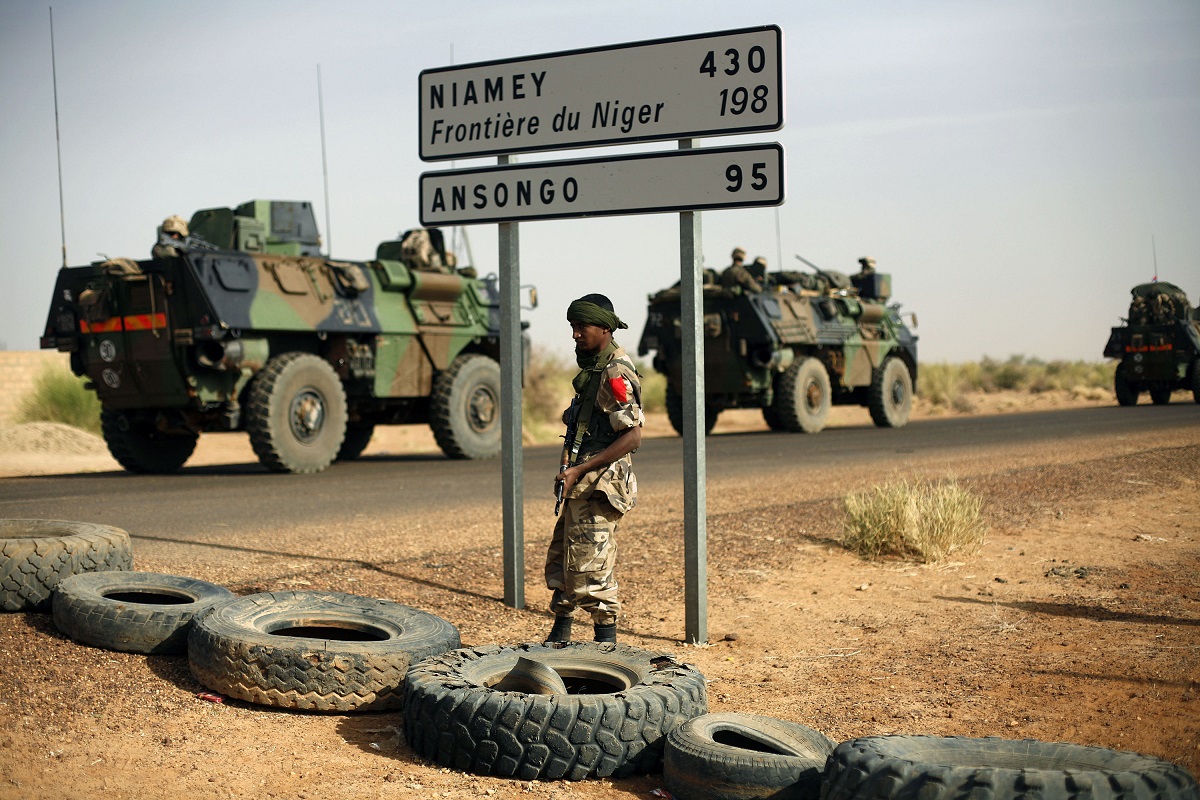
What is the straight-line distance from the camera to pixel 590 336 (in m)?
5.19

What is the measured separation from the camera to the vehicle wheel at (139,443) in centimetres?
1420

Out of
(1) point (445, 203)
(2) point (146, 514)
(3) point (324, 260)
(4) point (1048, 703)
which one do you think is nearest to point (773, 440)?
(3) point (324, 260)

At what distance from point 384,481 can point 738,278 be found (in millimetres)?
9195

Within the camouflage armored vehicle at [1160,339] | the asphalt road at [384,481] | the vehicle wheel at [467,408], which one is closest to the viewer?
the asphalt road at [384,481]

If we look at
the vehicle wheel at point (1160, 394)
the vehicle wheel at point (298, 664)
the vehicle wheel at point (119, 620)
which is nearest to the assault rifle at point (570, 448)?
the vehicle wheel at point (298, 664)

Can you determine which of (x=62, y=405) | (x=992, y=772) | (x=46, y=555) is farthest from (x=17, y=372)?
(x=992, y=772)

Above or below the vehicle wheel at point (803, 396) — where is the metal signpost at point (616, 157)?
above

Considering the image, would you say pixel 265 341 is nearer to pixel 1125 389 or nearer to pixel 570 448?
pixel 570 448

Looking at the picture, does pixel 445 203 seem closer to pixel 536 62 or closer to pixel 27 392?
pixel 536 62

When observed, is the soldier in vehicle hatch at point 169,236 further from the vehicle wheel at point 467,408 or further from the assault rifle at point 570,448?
the assault rifle at point 570,448

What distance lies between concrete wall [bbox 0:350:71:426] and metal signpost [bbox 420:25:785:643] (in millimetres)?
21313

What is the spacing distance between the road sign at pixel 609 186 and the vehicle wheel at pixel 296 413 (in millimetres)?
7269

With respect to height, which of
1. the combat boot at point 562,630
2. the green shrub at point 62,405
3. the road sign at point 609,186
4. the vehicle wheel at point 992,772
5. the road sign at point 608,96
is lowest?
the combat boot at point 562,630

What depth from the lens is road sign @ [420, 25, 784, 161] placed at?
560cm
